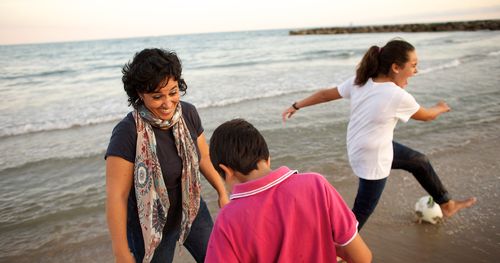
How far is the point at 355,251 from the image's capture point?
1.37m

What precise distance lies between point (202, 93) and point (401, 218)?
363 inches

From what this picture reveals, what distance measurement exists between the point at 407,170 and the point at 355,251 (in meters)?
1.88

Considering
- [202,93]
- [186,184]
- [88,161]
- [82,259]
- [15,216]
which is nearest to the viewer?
[186,184]

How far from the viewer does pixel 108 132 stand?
761 centimetres

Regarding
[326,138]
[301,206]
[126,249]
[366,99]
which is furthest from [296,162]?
[301,206]

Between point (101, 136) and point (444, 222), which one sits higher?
point (101, 136)

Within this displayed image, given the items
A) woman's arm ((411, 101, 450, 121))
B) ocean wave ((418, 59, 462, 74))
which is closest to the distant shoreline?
ocean wave ((418, 59, 462, 74))

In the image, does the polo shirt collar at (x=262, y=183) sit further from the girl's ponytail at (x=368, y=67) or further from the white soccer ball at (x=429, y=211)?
the white soccer ball at (x=429, y=211)

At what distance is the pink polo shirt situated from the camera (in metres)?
1.25

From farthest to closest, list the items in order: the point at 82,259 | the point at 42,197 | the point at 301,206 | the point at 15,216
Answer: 1. the point at 42,197
2. the point at 15,216
3. the point at 82,259
4. the point at 301,206

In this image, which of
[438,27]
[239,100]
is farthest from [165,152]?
[438,27]

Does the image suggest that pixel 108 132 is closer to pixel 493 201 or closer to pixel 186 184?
pixel 186 184

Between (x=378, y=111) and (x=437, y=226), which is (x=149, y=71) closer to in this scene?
(x=378, y=111)

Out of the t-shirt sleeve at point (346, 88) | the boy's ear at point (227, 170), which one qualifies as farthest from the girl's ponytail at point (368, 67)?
the boy's ear at point (227, 170)
